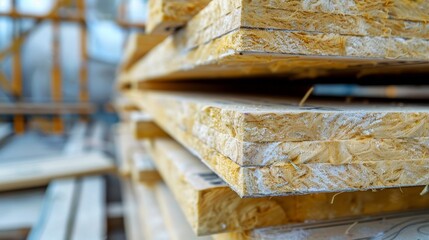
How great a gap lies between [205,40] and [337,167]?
12.6 inches

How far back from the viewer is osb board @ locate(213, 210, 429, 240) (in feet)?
2.39

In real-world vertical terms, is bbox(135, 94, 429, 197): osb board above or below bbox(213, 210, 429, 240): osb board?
above

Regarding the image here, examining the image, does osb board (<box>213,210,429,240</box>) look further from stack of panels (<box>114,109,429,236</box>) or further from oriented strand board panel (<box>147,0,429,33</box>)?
oriented strand board panel (<box>147,0,429,33</box>)

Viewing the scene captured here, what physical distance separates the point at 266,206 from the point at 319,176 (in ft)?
0.67

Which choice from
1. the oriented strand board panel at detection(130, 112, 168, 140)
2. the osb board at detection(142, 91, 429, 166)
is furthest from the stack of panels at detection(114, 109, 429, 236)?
the oriented strand board panel at detection(130, 112, 168, 140)

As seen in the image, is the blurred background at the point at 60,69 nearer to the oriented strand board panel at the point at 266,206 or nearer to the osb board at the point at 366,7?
the oriented strand board panel at the point at 266,206

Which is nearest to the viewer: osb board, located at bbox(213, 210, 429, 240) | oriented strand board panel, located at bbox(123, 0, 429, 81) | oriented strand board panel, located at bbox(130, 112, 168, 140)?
oriented strand board panel, located at bbox(123, 0, 429, 81)

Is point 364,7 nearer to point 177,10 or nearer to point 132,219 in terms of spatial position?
point 177,10

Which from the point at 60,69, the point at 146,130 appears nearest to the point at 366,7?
the point at 146,130

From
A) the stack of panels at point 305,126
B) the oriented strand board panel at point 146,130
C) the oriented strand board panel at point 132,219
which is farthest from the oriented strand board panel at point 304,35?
the oriented strand board panel at point 132,219

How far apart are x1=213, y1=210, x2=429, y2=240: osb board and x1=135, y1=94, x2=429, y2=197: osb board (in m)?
0.19

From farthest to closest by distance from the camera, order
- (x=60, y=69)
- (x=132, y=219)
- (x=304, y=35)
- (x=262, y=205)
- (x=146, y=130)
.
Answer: (x=60, y=69), (x=132, y=219), (x=146, y=130), (x=262, y=205), (x=304, y=35)

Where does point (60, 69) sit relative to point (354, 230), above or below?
above

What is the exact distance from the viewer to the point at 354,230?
2.48ft
